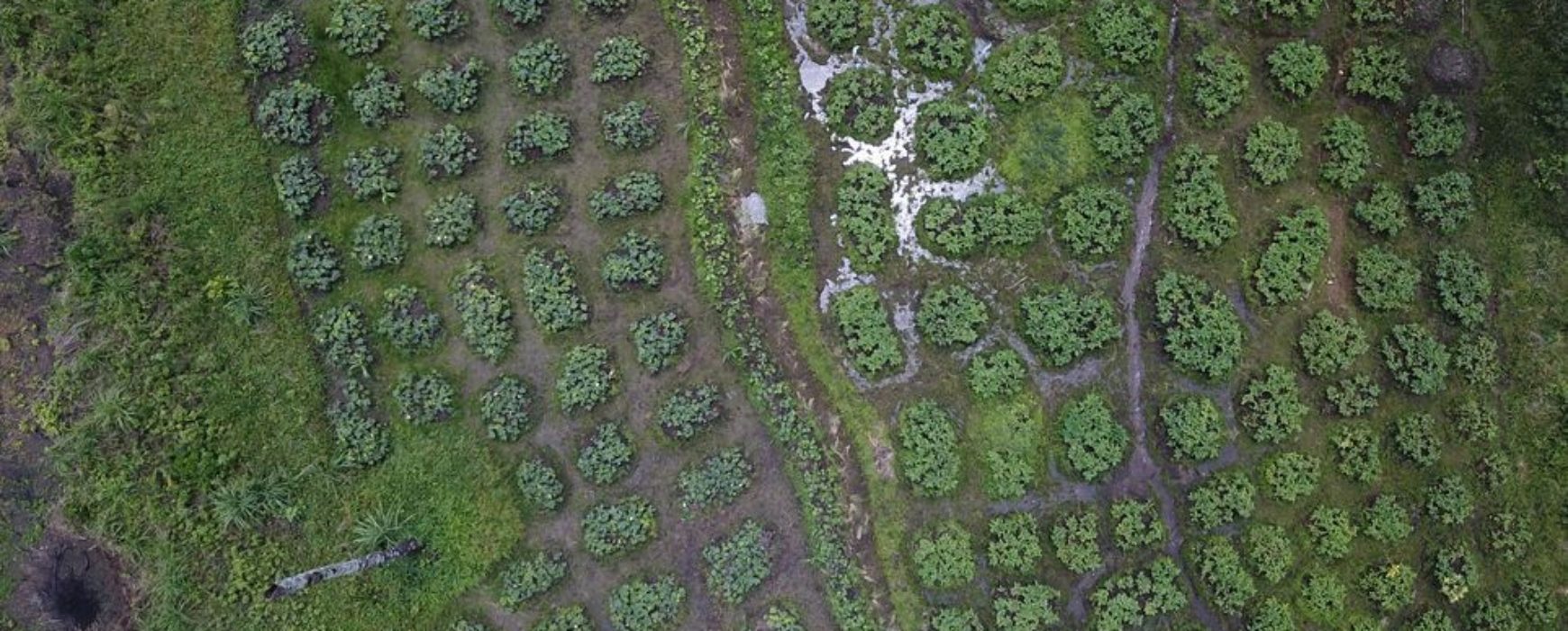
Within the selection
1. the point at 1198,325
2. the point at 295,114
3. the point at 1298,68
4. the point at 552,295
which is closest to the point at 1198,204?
the point at 1198,325

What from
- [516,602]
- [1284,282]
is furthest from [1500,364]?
[516,602]

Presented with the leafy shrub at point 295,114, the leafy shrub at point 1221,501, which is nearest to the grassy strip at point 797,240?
the leafy shrub at point 1221,501

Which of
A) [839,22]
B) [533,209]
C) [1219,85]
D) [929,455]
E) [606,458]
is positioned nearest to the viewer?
[606,458]

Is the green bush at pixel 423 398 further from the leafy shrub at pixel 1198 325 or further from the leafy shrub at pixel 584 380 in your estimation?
the leafy shrub at pixel 1198 325

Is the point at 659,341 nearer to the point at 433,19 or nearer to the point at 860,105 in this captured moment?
the point at 860,105

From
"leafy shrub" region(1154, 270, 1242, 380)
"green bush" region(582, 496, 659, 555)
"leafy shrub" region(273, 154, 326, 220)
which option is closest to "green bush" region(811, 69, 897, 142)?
"leafy shrub" region(1154, 270, 1242, 380)

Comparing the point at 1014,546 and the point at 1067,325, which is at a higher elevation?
the point at 1067,325

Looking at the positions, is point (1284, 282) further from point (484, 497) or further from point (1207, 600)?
point (484, 497)
